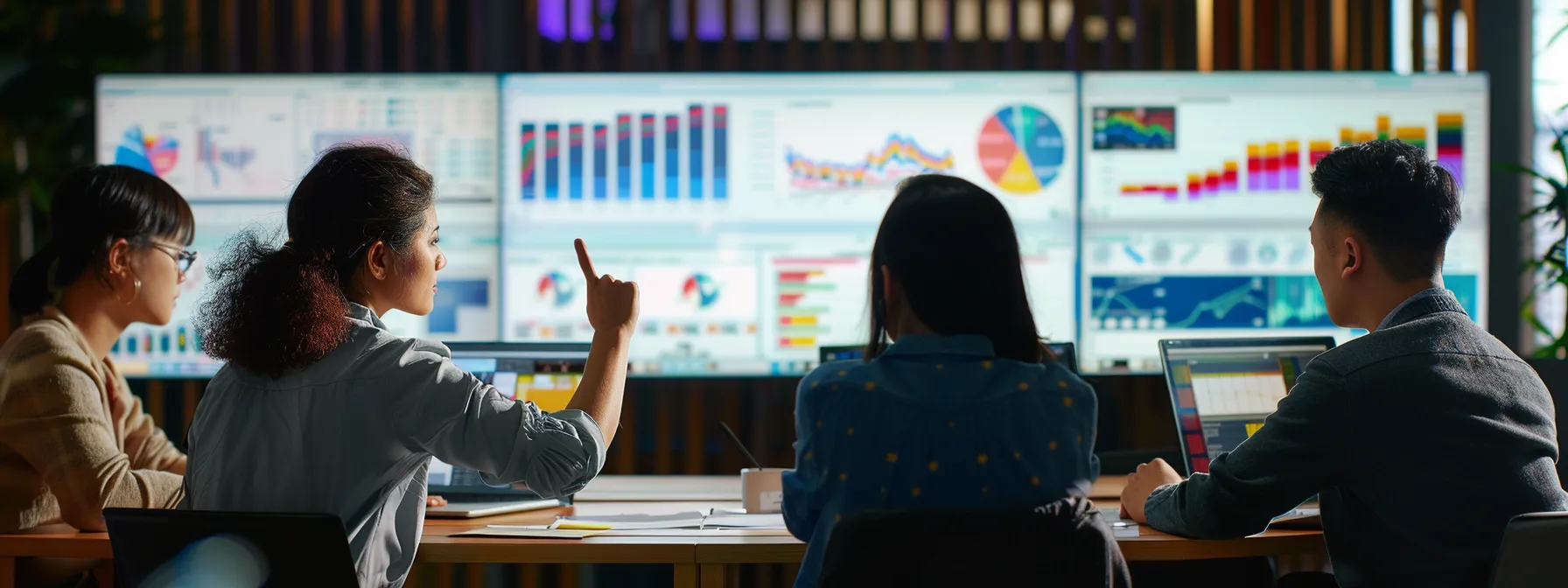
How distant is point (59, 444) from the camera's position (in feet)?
5.92

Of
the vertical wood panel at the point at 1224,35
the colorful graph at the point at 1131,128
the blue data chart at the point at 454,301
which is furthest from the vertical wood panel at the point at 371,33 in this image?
→ the vertical wood panel at the point at 1224,35

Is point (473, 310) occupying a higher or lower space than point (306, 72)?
lower

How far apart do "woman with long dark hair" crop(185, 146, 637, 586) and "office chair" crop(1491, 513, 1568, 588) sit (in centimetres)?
115

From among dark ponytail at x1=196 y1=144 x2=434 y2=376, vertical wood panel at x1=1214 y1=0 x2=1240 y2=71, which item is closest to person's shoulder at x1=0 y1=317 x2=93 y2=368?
dark ponytail at x1=196 y1=144 x2=434 y2=376

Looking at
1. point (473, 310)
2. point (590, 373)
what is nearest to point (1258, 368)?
point (590, 373)

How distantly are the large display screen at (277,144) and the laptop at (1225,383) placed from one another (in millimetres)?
1805

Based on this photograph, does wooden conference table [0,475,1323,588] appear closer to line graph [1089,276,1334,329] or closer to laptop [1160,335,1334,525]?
laptop [1160,335,1334,525]

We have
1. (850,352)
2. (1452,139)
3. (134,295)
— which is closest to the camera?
(134,295)

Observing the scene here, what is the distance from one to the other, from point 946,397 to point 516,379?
1180 millimetres

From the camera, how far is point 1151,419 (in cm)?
320

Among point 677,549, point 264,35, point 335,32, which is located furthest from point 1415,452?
point 264,35

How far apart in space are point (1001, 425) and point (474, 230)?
83.2 inches

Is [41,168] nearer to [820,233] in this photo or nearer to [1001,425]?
[820,233]

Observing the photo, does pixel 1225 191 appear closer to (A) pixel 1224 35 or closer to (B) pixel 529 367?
(A) pixel 1224 35
